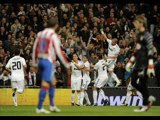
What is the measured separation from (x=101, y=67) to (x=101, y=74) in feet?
1.02

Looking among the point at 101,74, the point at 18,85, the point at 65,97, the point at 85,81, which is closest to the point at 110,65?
the point at 101,74

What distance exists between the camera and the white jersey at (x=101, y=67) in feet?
77.7

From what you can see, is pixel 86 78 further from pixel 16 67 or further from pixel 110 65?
pixel 16 67

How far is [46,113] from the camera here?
13227 mm

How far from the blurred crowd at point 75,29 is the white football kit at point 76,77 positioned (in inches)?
39.6

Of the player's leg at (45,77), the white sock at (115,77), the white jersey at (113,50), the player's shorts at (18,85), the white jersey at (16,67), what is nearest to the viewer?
the player's leg at (45,77)

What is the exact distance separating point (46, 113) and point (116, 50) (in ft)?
38.6

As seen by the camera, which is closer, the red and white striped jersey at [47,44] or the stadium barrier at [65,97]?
the red and white striped jersey at [47,44]

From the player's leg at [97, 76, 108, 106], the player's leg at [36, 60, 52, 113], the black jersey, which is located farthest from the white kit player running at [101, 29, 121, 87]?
the player's leg at [36, 60, 52, 113]

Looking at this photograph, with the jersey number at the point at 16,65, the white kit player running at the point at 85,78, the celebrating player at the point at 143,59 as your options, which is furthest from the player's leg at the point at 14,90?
the celebrating player at the point at 143,59

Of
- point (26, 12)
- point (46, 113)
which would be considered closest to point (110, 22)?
point (26, 12)

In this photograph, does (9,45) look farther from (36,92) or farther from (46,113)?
(46,113)

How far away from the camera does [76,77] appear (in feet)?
76.9

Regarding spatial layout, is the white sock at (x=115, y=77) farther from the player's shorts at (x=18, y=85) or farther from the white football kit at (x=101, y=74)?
the player's shorts at (x=18, y=85)
